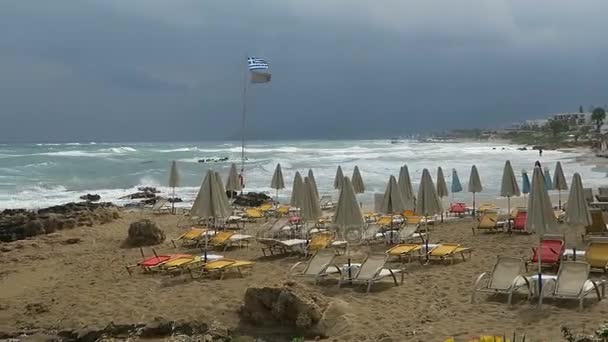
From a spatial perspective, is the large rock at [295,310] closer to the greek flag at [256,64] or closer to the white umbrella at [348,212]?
the white umbrella at [348,212]

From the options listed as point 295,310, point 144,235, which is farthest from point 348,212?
point 144,235

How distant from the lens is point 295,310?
7363 mm

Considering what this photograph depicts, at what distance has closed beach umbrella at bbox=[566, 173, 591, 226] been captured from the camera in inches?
400

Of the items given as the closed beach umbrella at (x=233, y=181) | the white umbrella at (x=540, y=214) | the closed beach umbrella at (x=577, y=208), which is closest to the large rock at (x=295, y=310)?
the white umbrella at (x=540, y=214)

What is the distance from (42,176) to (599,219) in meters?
41.0

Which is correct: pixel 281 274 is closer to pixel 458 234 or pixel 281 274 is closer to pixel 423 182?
pixel 423 182

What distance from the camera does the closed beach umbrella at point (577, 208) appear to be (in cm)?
1017

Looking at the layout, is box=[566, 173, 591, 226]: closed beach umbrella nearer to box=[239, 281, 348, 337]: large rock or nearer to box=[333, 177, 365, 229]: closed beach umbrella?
box=[333, 177, 365, 229]: closed beach umbrella

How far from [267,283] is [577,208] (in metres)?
5.90

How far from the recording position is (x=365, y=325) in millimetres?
7195

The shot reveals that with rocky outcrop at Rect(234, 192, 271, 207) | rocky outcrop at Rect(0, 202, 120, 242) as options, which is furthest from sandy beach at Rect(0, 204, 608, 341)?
rocky outcrop at Rect(234, 192, 271, 207)

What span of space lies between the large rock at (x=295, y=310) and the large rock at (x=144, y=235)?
24.4 ft

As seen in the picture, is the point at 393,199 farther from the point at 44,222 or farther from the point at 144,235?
the point at 44,222

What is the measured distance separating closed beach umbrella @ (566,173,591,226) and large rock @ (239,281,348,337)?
5134mm
